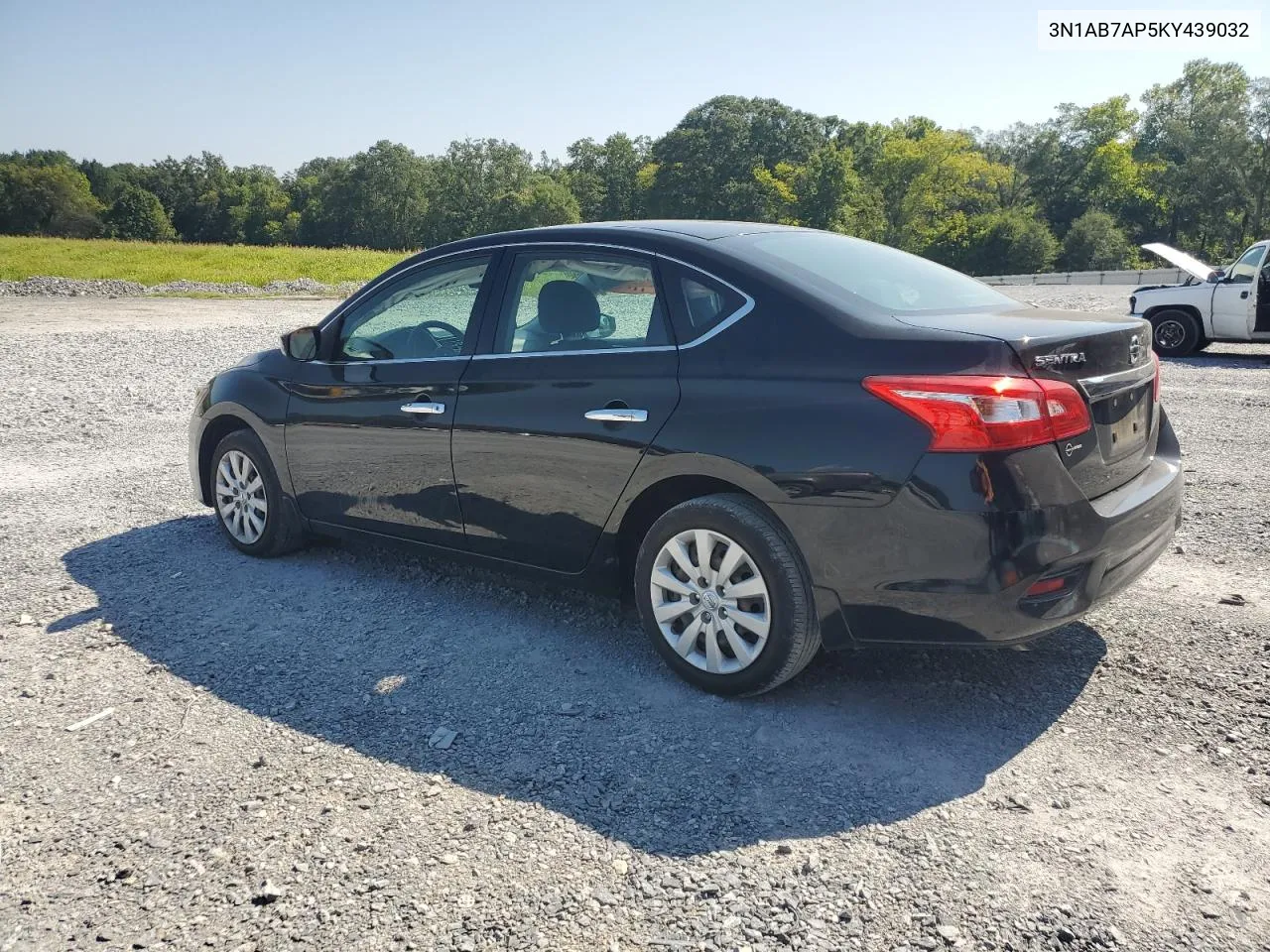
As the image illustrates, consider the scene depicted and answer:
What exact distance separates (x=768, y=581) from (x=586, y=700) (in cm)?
86

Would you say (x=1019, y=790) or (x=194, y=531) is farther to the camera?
(x=194, y=531)

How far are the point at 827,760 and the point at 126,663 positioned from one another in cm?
295

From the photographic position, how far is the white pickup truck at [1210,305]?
1350 cm

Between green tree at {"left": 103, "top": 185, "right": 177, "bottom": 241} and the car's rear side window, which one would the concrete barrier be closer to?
the car's rear side window

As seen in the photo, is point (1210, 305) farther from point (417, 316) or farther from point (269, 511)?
point (269, 511)

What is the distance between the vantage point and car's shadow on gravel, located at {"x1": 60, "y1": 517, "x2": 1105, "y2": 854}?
123 inches

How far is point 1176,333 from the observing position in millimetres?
14422

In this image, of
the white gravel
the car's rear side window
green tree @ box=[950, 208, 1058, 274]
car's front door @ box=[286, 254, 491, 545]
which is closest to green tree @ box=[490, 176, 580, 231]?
green tree @ box=[950, 208, 1058, 274]

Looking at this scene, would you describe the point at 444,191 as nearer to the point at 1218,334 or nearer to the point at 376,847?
the point at 1218,334

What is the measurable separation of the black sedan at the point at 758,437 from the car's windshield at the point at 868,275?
2 cm

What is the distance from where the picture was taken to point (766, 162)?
99.8 m

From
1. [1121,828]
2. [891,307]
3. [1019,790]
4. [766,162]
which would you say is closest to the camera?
[1121,828]

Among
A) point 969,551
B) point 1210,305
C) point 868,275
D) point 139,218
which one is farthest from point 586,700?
point 139,218

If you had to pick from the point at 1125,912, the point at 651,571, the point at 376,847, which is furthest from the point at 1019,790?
the point at 376,847
